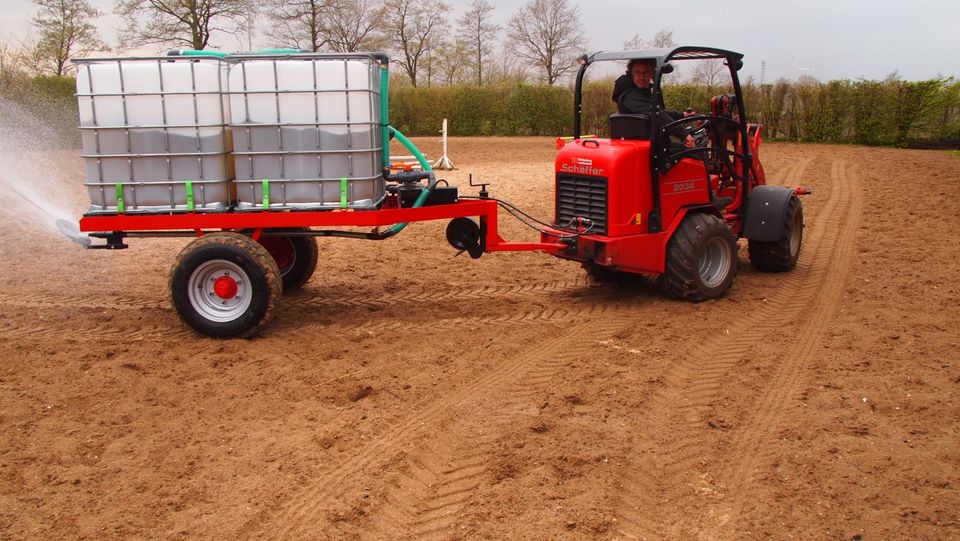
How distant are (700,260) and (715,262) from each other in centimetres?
25

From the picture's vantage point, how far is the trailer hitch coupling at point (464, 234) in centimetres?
743

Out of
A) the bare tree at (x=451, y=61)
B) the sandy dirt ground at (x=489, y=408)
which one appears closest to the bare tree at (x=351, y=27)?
the bare tree at (x=451, y=61)

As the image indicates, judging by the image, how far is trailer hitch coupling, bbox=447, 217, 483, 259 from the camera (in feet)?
24.4

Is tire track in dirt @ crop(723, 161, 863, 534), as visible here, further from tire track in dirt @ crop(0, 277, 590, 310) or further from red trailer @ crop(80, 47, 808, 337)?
→ tire track in dirt @ crop(0, 277, 590, 310)

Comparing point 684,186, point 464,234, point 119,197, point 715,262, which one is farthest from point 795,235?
point 119,197

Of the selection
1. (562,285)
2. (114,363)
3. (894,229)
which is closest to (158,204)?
(114,363)

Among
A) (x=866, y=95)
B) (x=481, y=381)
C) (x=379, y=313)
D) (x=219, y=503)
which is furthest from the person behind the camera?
(x=866, y=95)

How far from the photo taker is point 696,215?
780 centimetres

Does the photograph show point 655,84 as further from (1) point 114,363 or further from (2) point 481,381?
(1) point 114,363

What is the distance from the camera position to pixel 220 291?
676 cm

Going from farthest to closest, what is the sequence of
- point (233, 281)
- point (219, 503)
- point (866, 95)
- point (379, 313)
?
point (866, 95)
point (379, 313)
point (233, 281)
point (219, 503)

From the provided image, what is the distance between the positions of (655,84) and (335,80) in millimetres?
2814

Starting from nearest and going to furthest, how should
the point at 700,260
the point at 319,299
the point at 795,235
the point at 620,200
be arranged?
the point at 620,200 < the point at 700,260 < the point at 319,299 < the point at 795,235

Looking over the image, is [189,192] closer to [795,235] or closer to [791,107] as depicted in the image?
[795,235]
